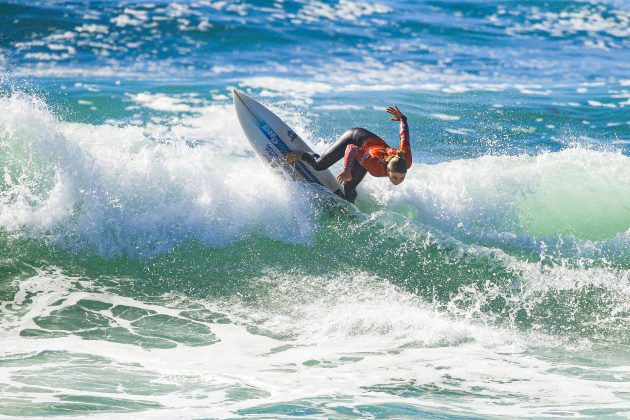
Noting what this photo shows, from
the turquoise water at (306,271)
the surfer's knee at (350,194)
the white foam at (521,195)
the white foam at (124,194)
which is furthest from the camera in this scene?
the white foam at (521,195)

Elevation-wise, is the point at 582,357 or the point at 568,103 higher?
the point at 568,103

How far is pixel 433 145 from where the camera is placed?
13008 millimetres

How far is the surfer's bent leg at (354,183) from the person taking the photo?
29.4ft

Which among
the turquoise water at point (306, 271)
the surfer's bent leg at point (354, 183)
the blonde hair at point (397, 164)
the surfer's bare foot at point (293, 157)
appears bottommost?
the turquoise water at point (306, 271)

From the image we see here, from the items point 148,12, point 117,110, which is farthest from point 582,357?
point 148,12

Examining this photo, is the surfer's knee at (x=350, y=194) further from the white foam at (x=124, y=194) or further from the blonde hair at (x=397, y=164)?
the blonde hair at (x=397, y=164)

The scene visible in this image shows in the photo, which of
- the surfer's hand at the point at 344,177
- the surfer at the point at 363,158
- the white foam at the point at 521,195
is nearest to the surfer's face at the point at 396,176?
the surfer at the point at 363,158

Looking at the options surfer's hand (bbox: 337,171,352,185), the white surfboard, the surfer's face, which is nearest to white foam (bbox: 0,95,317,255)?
the white surfboard

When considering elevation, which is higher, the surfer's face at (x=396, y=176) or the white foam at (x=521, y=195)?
the surfer's face at (x=396, y=176)

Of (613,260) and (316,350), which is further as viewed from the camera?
(613,260)

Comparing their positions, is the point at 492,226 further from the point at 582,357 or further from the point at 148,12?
the point at 148,12

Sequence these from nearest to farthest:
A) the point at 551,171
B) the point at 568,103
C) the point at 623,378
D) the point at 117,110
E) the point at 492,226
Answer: the point at 623,378
the point at 492,226
the point at 551,171
the point at 117,110
the point at 568,103

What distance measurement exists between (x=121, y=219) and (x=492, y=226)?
4.43 metres

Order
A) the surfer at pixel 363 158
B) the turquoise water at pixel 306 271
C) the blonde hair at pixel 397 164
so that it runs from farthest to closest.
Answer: the surfer at pixel 363 158 → the blonde hair at pixel 397 164 → the turquoise water at pixel 306 271
